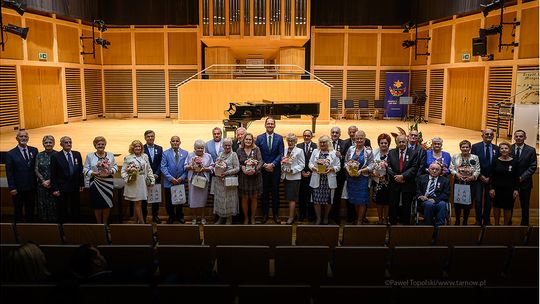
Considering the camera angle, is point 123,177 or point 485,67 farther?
point 485,67

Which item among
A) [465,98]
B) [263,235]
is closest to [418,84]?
[465,98]

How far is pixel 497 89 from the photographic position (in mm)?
13461

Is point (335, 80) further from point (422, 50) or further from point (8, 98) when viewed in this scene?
point (8, 98)

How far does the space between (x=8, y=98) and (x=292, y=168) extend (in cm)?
1094

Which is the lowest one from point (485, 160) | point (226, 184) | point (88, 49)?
point (226, 184)

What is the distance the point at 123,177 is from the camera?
6.14m

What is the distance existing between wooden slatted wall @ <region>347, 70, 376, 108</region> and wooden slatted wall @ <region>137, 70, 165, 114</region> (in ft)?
24.8

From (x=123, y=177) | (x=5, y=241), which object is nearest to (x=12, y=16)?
(x=123, y=177)

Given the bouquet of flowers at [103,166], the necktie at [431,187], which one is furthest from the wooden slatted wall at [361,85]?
the bouquet of flowers at [103,166]

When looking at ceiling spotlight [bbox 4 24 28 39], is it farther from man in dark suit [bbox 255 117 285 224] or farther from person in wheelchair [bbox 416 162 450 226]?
person in wheelchair [bbox 416 162 450 226]

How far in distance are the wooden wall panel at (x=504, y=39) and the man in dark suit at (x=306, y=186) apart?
345 inches
